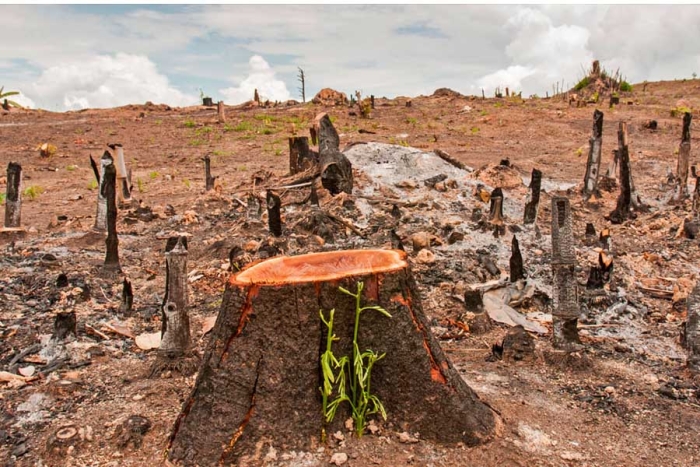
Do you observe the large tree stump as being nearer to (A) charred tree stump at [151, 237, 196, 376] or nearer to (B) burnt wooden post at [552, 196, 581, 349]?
(A) charred tree stump at [151, 237, 196, 376]

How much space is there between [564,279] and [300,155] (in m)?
6.90

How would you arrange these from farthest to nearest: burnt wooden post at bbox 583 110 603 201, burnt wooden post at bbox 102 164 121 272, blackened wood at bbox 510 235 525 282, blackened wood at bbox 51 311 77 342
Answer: burnt wooden post at bbox 583 110 603 201 → burnt wooden post at bbox 102 164 121 272 → blackened wood at bbox 510 235 525 282 → blackened wood at bbox 51 311 77 342

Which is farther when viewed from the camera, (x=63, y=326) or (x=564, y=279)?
(x=63, y=326)

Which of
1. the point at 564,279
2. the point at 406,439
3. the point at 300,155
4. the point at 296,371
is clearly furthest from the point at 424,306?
the point at 300,155

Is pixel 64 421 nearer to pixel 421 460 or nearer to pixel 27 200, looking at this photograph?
pixel 421 460

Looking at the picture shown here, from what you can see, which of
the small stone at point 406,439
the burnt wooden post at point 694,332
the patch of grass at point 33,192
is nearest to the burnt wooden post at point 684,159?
the burnt wooden post at point 694,332

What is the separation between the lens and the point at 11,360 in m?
4.42

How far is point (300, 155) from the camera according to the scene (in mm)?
10578

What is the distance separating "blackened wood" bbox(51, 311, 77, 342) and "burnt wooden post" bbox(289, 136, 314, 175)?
622 cm

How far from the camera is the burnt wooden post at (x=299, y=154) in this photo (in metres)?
10.5

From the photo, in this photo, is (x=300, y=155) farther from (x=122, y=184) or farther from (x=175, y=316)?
(x=175, y=316)

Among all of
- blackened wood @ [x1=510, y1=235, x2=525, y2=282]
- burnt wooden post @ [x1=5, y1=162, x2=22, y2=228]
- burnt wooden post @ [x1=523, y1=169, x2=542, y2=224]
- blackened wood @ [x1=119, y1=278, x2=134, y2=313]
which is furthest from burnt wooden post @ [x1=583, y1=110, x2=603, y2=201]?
burnt wooden post @ [x1=5, y1=162, x2=22, y2=228]

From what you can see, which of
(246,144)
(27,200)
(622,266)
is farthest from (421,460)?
(246,144)

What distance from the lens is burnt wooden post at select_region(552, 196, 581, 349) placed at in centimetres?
437
